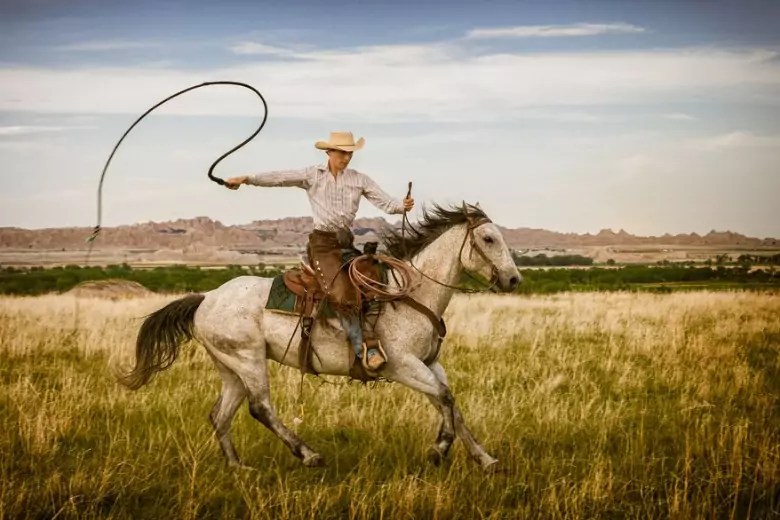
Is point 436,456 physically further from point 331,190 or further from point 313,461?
point 331,190

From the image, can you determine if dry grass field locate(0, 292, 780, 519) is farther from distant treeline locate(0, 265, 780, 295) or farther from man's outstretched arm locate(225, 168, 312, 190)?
distant treeline locate(0, 265, 780, 295)

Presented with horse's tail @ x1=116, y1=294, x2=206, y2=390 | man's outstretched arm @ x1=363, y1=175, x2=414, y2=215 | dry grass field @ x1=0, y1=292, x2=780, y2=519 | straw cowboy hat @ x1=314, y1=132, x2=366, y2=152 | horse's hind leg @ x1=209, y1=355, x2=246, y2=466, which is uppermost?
straw cowboy hat @ x1=314, y1=132, x2=366, y2=152

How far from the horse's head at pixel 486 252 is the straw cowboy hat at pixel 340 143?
1189 mm

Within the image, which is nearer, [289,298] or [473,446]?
[473,446]

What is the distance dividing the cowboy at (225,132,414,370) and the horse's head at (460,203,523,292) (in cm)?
62

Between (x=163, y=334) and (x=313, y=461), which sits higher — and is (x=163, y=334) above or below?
above

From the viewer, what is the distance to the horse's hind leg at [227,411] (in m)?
7.72

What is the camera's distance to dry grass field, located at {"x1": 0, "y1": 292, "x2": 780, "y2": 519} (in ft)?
21.0

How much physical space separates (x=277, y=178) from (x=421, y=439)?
3.02m

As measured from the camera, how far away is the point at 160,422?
29.9ft

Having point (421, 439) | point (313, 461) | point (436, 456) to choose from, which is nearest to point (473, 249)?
point (436, 456)

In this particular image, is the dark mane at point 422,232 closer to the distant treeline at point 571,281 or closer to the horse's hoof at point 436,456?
the horse's hoof at point 436,456

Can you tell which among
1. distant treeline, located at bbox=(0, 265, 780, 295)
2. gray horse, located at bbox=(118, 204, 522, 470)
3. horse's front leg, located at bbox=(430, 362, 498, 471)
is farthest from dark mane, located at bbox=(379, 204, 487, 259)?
distant treeline, located at bbox=(0, 265, 780, 295)

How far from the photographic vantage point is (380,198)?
765cm
